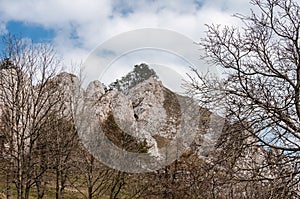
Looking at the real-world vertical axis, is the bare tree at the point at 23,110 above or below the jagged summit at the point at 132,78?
below

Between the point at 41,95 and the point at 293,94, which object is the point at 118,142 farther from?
the point at 293,94

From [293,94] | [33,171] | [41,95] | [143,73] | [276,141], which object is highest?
[143,73]

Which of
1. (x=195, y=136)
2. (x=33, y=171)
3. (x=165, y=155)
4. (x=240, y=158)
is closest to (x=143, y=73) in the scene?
(x=165, y=155)

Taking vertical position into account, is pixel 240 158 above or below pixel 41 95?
below

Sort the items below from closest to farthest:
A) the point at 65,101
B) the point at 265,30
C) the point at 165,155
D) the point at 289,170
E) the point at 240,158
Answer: the point at 289,170
the point at 240,158
the point at 265,30
the point at 65,101
the point at 165,155

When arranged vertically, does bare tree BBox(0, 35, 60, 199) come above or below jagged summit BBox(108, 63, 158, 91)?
below

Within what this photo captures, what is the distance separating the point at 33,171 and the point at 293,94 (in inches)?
384

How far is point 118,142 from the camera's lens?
17375 millimetres

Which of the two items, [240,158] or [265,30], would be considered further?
[265,30]

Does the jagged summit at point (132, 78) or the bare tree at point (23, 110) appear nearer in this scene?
the bare tree at point (23, 110)

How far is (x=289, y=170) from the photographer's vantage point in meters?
6.69

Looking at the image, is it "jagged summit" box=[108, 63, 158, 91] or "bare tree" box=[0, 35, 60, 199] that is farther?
"jagged summit" box=[108, 63, 158, 91]

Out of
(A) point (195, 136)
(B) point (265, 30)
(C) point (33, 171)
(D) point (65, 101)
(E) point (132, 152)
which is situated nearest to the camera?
(B) point (265, 30)

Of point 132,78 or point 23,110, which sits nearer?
point 23,110
